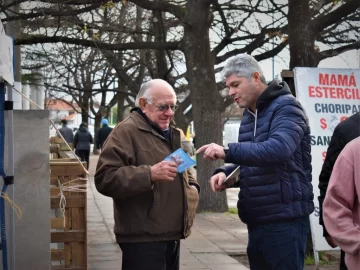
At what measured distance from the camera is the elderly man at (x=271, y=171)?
14.5 feet

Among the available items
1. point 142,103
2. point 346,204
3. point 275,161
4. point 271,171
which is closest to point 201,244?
point 142,103

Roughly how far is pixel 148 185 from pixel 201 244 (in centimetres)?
597

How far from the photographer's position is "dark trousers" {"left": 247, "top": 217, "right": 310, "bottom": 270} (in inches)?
178

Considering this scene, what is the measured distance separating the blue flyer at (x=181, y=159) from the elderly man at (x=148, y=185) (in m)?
0.04

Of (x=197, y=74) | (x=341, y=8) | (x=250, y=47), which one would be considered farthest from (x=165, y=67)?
(x=341, y=8)

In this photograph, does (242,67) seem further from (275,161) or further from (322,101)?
(322,101)

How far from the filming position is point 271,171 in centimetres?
451

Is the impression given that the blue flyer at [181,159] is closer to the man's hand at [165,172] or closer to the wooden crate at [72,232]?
the man's hand at [165,172]

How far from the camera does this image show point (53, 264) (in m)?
8.05

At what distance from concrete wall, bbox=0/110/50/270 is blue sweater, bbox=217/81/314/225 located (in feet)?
8.39

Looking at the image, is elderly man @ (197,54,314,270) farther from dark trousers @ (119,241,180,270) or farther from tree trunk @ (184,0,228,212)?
tree trunk @ (184,0,228,212)

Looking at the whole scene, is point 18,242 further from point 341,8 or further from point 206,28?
point 206,28

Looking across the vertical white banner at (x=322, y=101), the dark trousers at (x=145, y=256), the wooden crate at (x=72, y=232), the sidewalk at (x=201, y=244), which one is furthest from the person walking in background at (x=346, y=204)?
the sidewalk at (x=201, y=244)

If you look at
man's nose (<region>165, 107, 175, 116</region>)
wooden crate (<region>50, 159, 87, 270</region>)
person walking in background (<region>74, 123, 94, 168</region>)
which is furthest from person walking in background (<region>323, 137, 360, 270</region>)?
person walking in background (<region>74, 123, 94, 168</region>)
